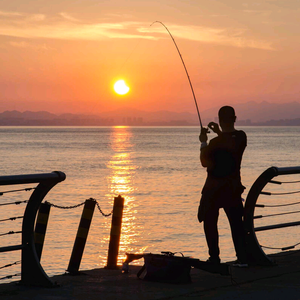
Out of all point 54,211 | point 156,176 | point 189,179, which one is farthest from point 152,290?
point 156,176

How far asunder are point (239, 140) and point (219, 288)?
1.60 m

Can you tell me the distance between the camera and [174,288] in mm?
5824

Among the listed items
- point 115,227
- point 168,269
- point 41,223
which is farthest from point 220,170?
point 41,223

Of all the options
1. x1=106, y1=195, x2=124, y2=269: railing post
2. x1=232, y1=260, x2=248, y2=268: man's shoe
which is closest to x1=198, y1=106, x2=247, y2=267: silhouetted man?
x1=232, y1=260, x2=248, y2=268: man's shoe

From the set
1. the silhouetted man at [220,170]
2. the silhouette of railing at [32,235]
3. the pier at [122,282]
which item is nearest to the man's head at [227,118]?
the silhouetted man at [220,170]

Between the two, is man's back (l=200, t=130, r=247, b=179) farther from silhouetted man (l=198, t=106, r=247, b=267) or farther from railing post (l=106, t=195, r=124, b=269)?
railing post (l=106, t=195, r=124, b=269)

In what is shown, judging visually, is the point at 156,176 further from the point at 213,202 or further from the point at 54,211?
the point at 213,202

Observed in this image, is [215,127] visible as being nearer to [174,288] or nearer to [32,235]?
[174,288]

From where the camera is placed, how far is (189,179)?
3916 cm

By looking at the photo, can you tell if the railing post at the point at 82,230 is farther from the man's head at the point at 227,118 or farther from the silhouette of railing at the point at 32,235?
the man's head at the point at 227,118

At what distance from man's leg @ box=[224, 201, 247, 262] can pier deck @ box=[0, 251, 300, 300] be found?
27 cm

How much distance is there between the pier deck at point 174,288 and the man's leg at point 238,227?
0.27 metres

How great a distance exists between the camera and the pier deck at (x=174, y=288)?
545 centimetres

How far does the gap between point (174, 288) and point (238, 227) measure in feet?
4.64
